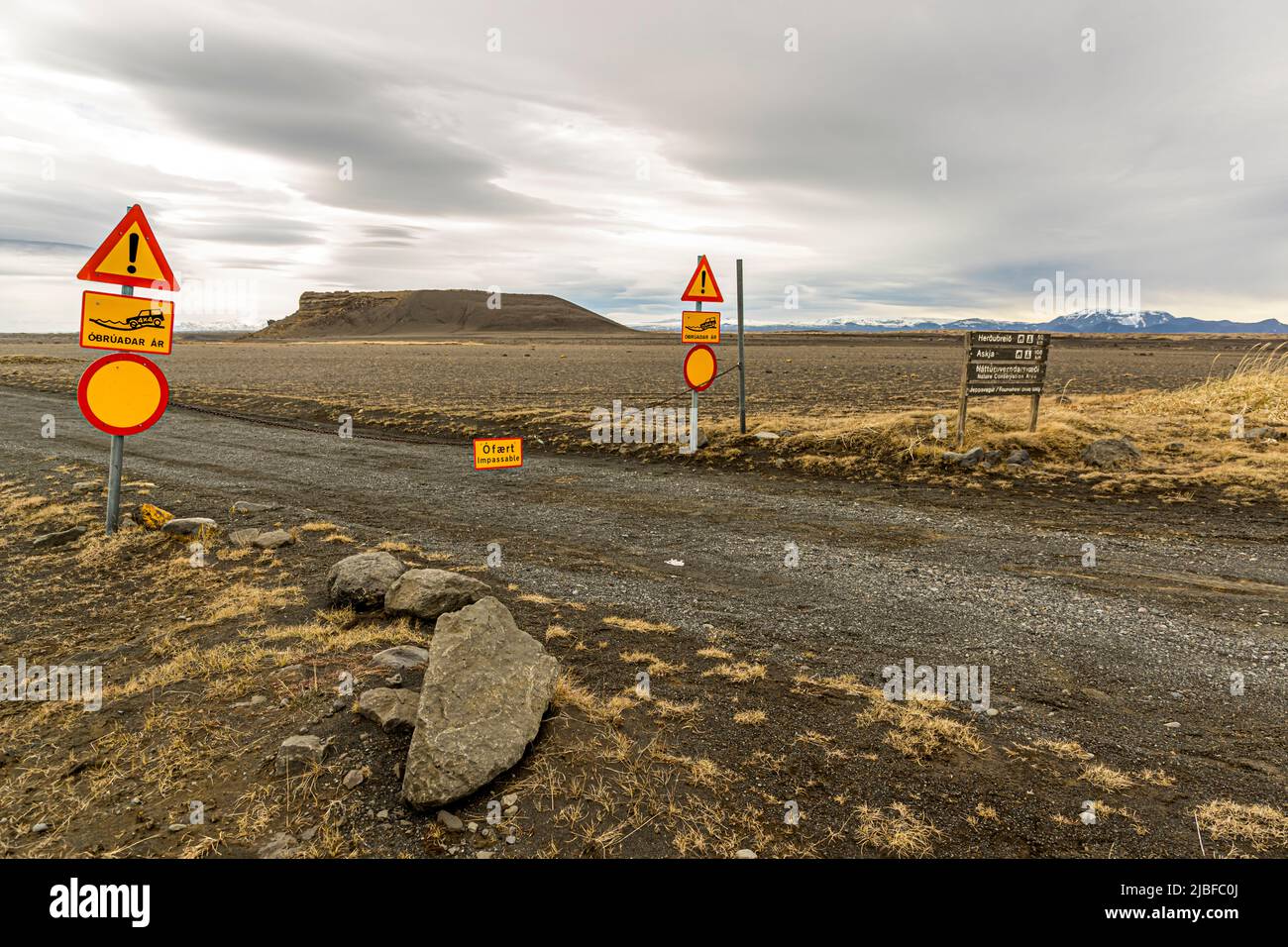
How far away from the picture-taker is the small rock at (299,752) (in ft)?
12.5

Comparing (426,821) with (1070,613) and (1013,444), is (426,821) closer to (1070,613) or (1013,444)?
(1070,613)

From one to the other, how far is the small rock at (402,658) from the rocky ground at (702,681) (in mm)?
73

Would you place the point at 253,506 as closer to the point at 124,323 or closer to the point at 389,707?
the point at 124,323

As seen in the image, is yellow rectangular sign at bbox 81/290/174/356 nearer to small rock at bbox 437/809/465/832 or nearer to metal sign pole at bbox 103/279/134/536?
metal sign pole at bbox 103/279/134/536

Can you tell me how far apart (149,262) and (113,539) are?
10.9 feet

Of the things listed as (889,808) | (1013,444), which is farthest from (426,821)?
(1013,444)

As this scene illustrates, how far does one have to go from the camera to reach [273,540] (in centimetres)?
811

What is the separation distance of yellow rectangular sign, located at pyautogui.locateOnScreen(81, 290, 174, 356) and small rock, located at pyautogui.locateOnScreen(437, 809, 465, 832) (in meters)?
6.29

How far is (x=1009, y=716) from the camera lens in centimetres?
454

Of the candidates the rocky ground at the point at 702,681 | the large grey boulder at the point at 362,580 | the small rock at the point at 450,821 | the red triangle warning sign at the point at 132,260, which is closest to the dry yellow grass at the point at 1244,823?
the rocky ground at the point at 702,681

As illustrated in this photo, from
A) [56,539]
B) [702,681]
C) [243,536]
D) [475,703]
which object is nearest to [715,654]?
[702,681]

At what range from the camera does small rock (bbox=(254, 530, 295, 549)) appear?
26.4 ft

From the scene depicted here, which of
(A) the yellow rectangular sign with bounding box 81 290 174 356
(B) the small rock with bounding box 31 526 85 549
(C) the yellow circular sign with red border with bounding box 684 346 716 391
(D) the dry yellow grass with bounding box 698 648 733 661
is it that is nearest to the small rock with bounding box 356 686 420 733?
(D) the dry yellow grass with bounding box 698 648 733 661

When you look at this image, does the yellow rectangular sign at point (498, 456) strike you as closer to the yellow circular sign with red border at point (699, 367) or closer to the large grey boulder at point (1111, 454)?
the yellow circular sign with red border at point (699, 367)
